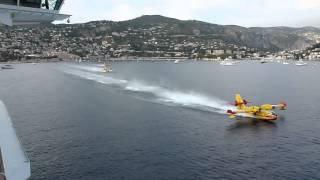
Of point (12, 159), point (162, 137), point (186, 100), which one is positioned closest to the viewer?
point (12, 159)

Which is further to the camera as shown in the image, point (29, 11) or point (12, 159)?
point (12, 159)

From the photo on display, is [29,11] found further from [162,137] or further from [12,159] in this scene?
[162,137]

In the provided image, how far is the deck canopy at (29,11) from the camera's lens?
36312 mm

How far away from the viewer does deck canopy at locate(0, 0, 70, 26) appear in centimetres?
3631

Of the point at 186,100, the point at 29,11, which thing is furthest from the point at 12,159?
the point at 186,100

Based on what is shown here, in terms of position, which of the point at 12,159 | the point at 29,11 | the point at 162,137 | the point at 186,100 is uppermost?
the point at 29,11

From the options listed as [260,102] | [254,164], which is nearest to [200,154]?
[254,164]

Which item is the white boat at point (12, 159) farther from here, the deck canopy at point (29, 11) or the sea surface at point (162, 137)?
the deck canopy at point (29, 11)

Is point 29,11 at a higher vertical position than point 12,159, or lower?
higher

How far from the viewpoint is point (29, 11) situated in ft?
126

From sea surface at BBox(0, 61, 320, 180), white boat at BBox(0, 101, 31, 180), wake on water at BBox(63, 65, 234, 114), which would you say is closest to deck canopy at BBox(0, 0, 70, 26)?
white boat at BBox(0, 101, 31, 180)

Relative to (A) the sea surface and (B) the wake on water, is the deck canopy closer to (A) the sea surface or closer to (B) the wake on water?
(A) the sea surface

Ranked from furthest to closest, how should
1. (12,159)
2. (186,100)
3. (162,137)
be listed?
1. (186,100)
2. (162,137)
3. (12,159)

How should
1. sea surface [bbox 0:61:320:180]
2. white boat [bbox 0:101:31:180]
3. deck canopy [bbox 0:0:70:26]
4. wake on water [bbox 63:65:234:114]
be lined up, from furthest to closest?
1. wake on water [bbox 63:65:234:114]
2. sea surface [bbox 0:61:320:180]
3. white boat [bbox 0:101:31:180]
4. deck canopy [bbox 0:0:70:26]
